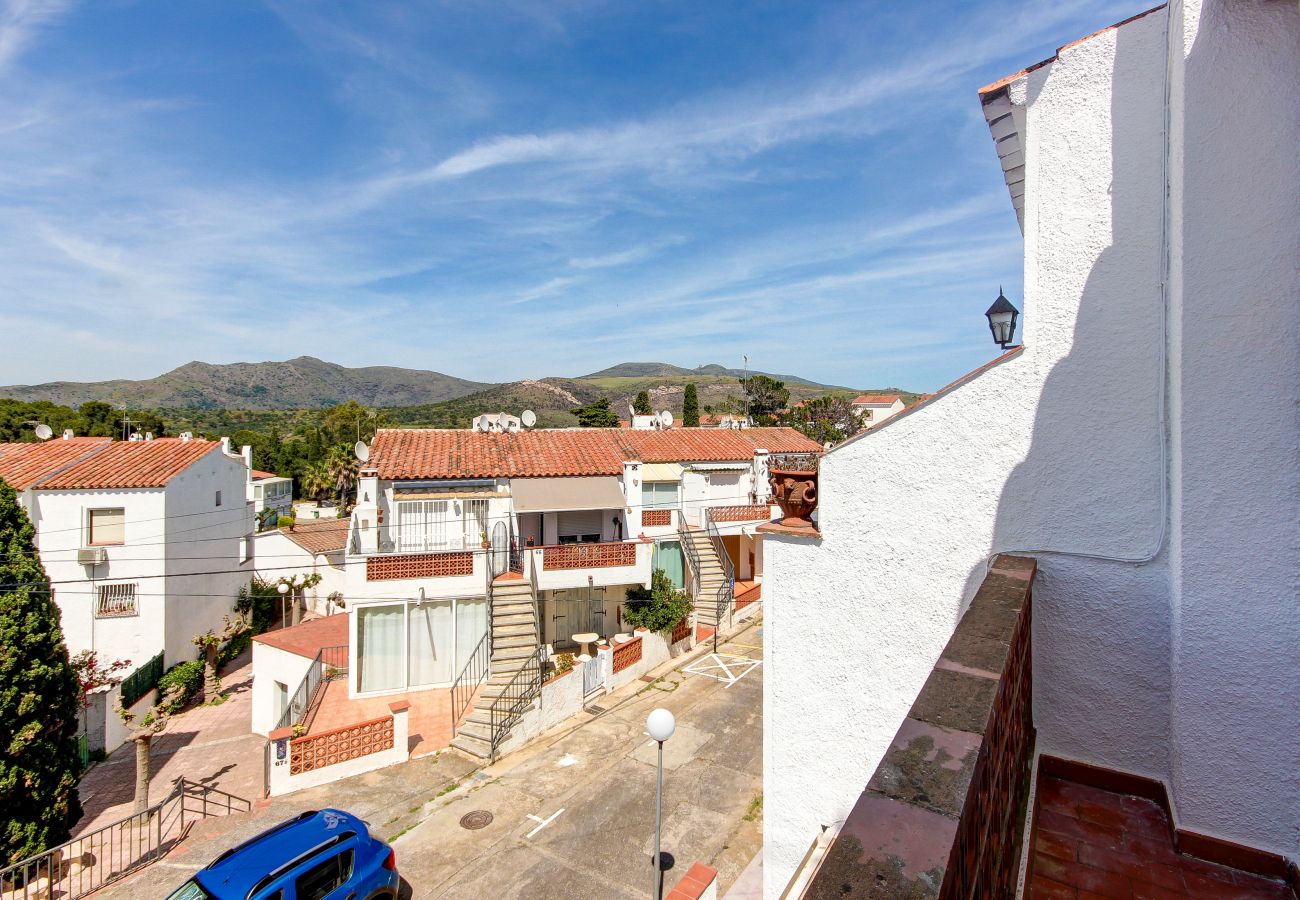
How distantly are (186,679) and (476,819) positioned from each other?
15.4 metres

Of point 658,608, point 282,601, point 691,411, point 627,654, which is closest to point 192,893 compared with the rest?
point 627,654

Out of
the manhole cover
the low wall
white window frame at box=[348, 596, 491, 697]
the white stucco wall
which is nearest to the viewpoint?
the white stucco wall

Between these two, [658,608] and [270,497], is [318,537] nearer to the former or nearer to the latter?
→ [658,608]

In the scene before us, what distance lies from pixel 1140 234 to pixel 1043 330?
971mm

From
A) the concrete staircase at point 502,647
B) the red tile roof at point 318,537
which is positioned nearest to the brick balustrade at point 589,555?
the concrete staircase at point 502,647

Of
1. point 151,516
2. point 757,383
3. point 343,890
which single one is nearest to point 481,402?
point 757,383

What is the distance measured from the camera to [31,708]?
1288 cm

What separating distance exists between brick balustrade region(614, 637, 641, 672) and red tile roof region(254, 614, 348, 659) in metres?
9.77

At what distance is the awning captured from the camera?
22.8 m

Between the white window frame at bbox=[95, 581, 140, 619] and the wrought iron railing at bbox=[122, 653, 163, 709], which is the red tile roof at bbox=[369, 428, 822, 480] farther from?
the wrought iron railing at bbox=[122, 653, 163, 709]

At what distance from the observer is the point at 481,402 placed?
510 ft

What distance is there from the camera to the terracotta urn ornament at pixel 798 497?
6.69 metres

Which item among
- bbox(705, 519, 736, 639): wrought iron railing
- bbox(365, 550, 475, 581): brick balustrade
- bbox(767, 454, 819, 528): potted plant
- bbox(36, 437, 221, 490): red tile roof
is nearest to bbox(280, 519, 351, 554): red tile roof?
bbox(36, 437, 221, 490): red tile roof

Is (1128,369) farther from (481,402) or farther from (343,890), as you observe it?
(481,402)
